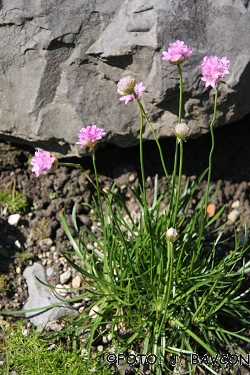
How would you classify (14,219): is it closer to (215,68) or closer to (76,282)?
(76,282)

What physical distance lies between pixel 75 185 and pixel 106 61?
80 centimetres

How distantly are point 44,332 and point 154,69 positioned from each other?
147 cm

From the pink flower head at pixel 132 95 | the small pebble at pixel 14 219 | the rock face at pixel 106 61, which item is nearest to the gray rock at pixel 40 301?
the small pebble at pixel 14 219

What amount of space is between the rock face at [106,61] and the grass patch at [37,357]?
3.47 feet

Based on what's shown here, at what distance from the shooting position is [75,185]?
3.31 m

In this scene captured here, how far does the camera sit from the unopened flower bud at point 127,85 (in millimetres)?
2209

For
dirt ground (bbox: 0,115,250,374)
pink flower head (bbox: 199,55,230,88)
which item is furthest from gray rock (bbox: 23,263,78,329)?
pink flower head (bbox: 199,55,230,88)

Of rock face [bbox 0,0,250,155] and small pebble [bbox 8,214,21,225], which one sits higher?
rock face [bbox 0,0,250,155]

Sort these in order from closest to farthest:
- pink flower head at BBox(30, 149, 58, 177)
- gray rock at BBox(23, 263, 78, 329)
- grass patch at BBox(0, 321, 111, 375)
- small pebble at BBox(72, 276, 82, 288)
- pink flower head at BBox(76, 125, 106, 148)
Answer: pink flower head at BBox(30, 149, 58, 177) → pink flower head at BBox(76, 125, 106, 148) → grass patch at BBox(0, 321, 111, 375) → gray rock at BBox(23, 263, 78, 329) → small pebble at BBox(72, 276, 82, 288)

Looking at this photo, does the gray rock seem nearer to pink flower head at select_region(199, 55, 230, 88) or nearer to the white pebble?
the white pebble

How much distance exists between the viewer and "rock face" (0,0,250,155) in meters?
2.83

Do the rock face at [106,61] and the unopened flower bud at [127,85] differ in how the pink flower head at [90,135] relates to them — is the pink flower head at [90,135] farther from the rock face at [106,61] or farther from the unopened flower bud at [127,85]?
the rock face at [106,61]

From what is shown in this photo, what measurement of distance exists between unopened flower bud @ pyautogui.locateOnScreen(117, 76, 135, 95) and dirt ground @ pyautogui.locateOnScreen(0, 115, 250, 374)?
3.76 ft

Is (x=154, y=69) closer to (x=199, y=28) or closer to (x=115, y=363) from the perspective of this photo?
(x=199, y=28)
